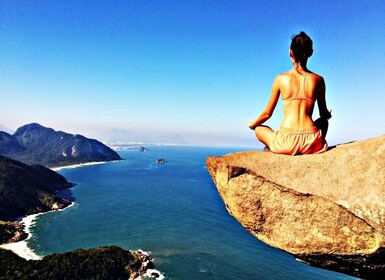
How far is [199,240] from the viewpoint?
5444 cm

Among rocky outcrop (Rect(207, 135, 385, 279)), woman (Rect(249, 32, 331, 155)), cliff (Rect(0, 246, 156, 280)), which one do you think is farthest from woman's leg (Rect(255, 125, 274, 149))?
cliff (Rect(0, 246, 156, 280))

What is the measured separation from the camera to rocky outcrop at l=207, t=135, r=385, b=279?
4535 millimetres

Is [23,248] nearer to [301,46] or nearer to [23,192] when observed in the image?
[23,192]

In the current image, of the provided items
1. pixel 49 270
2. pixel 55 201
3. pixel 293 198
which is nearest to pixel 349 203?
pixel 293 198

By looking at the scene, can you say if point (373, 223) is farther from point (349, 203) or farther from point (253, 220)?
point (253, 220)

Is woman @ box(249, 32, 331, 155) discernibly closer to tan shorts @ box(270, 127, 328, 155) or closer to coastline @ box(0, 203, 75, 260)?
tan shorts @ box(270, 127, 328, 155)

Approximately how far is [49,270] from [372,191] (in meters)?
43.2

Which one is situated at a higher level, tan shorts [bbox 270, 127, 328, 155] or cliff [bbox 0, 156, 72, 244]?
tan shorts [bbox 270, 127, 328, 155]

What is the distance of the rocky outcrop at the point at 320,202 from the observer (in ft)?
14.9

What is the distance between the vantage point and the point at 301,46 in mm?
5699

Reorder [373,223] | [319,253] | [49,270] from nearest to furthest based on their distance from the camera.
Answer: [373,223], [319,253], [49,270]

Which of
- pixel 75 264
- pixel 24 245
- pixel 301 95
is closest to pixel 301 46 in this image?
pixel 301 95

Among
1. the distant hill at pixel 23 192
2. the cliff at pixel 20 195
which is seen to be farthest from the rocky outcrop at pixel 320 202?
the distant hill at pixel 23 192

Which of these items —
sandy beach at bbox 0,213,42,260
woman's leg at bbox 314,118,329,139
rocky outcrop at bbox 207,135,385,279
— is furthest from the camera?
sandy beach at bbox 0,213,42,260
